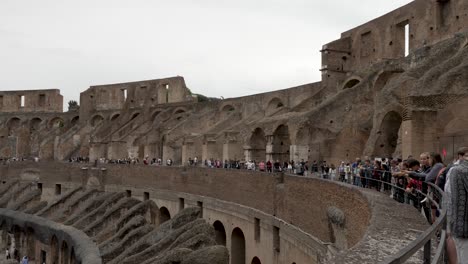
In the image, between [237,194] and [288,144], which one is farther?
[288,144]

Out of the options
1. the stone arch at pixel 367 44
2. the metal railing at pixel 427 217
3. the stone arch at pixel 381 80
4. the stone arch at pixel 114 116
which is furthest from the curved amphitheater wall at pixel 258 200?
the stone arch at pixel 367 44

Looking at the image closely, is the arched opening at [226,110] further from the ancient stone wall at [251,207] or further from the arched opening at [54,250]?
the arched opening at [54,250]

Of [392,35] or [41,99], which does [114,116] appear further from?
[392,35]

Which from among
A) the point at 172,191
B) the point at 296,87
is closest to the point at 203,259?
the point at 172,191

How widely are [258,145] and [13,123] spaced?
96.9 ft

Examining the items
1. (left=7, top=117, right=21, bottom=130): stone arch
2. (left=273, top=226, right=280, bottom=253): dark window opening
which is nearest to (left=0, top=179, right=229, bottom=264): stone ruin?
(left=273, top=226, right=280, bottom=253): dark window opening

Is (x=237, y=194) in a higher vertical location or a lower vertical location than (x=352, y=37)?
lower

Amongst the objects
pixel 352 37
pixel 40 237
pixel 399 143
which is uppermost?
pixel 352 37

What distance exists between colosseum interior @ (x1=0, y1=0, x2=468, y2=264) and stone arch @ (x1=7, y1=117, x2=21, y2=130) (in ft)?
13.7

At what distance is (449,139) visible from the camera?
1434cm

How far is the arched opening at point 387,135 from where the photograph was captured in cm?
1788

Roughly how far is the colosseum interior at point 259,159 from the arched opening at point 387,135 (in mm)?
65

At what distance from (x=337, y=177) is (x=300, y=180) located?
2.10 m

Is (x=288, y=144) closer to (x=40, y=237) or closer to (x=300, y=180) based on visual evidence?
(x=300, y=180)
